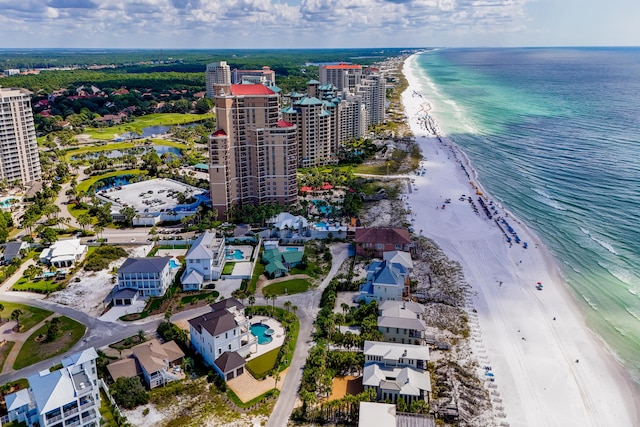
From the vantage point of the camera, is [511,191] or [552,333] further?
[511,191]

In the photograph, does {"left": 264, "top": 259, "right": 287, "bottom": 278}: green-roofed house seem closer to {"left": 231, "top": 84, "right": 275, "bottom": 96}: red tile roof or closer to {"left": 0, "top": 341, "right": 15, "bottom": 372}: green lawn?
{"left": 0, "top": 341, "right": 15, "bottom": 372}: green lawn

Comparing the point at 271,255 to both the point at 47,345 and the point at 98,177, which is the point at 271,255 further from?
the point at 98,177

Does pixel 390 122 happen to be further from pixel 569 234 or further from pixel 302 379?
pixel 302 379

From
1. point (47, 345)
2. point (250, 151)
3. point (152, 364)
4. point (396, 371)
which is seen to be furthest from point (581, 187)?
point (47, 345)

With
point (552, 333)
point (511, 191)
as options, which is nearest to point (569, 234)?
point (511, 191)

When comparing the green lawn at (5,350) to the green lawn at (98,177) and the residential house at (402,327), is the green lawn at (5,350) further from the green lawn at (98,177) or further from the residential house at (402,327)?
the green lawn at (98,177)

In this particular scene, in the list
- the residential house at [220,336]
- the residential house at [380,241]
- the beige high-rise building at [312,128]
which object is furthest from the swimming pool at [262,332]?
the beige high-rise building at [312,128]
